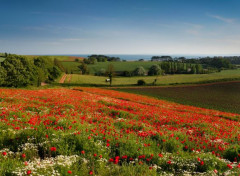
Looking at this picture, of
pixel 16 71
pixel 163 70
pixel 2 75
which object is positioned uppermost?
pixel 163 70

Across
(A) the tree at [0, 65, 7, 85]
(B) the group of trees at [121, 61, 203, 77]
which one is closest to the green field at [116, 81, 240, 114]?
(A) the tree at [0, 65, 7, 85]

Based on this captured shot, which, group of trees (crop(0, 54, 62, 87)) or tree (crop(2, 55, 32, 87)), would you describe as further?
tree (crop(2, 55, 32, 87))

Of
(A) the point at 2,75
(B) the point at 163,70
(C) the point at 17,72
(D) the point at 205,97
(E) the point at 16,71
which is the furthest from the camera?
(B) the point at 163,70

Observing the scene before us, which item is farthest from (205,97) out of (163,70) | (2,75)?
(163,70)

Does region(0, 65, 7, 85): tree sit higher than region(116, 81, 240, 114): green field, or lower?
higher

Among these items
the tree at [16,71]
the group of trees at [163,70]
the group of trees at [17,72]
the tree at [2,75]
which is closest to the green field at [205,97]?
the group of trees at [17,72]

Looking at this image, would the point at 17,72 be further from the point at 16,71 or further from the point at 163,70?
the point at 163,70

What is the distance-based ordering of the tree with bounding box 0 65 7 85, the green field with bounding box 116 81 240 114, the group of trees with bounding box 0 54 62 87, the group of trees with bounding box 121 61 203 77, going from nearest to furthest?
the green field with bounding box 116 81 240 114 → the tree with bounding box 0 65 7 85 → the group of trees with bounding box 0 54 62 87 → the group of trees with bounding box 121 61 203 77

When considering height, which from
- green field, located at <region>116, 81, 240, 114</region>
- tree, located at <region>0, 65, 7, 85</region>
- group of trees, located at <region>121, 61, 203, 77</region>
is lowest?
green field, located at <region>116, 81, 240, 114</region>

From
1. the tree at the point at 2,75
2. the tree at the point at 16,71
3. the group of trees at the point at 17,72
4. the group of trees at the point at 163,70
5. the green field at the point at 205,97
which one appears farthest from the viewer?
the group of trees at the point at 163,70

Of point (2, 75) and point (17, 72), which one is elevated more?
point (17, 72)

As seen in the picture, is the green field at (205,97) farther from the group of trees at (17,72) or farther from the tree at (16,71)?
the tree at (16,71)

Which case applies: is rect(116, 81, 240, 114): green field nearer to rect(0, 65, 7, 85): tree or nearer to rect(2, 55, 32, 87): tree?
rect(2, 55, 32, 87): tree

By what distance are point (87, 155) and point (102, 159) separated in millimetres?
571
